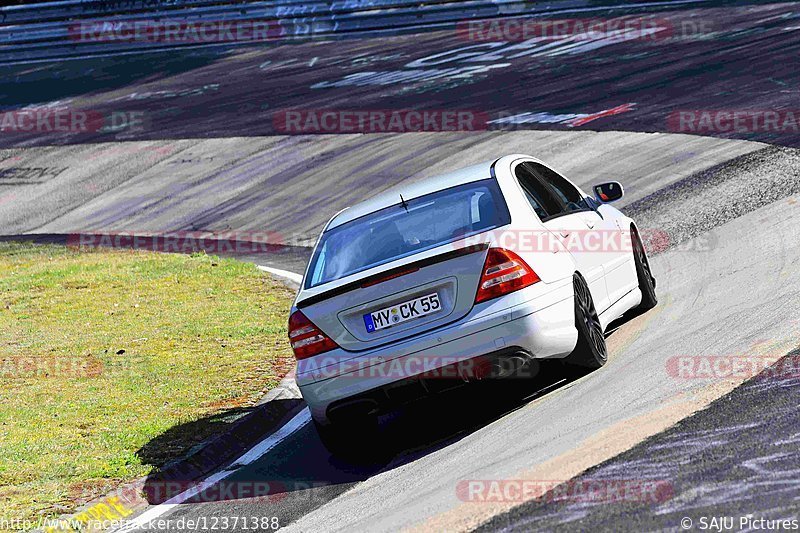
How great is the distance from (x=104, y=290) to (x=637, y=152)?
7265mm

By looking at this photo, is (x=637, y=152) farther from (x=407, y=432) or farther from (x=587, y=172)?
(x=407, y=432)

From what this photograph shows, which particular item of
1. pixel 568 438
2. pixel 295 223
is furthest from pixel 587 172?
pixel 568 438

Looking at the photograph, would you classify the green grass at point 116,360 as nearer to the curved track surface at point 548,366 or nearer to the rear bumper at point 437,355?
the curved track surface at point 548,366

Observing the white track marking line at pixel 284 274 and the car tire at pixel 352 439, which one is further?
the white track marking line at pixel 284 274

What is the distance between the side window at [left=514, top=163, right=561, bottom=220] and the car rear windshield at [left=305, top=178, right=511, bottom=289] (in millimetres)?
304

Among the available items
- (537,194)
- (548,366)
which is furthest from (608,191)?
(548,366)

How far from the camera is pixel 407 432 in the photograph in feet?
27.8

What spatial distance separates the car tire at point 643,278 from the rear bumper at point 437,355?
2.44 meters

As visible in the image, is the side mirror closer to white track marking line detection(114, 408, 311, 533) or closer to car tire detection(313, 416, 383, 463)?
white track marking line detection(114, 408, 311, 533)

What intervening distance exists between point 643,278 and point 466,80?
1443 centimetres

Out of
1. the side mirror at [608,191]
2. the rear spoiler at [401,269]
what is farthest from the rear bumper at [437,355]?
the side mirror at [608,191]

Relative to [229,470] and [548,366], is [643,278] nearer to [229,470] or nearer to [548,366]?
[548,366]

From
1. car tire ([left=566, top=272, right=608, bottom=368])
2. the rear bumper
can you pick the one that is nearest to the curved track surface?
car tire ([left=566, top=272, right=608, bottom=368])

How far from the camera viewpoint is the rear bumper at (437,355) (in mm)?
7570
